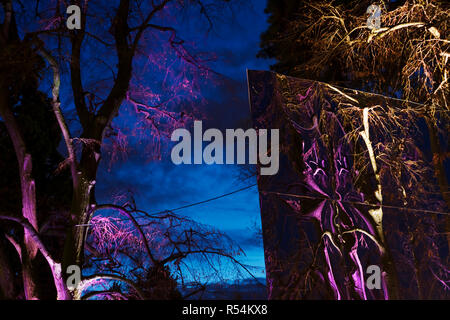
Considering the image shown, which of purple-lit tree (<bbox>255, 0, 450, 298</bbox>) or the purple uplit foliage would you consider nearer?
the purple uplit foliage

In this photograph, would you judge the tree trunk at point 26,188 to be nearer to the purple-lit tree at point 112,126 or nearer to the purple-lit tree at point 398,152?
the purple-lit tree at point 112,126

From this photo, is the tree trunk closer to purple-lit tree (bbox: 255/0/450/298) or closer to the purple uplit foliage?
the purple uplit foliage

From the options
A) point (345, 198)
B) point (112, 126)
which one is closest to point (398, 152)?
point (345, 198)

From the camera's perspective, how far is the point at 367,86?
27.4ft

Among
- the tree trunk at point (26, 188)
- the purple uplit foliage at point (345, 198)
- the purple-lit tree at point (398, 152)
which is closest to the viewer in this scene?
the purple uplit foliage at point (345, 198)

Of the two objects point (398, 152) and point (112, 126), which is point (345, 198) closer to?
point (398, 152)

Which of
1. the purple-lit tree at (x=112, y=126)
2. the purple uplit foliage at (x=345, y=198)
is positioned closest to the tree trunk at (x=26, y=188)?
the purple-lit tree at (x=112, y=126)

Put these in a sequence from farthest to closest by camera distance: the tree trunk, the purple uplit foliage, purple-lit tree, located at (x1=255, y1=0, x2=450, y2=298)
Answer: the tree trunk, purple-lit tree, located at (x1=255, y1=0, x2=450, y2=298), the purple uplit foliage

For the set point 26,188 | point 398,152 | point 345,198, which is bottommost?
point 345,198

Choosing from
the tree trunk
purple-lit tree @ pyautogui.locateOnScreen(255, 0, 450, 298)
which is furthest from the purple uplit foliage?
the tree trunk

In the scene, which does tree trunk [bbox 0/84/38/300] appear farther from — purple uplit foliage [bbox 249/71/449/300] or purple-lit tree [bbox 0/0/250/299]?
purple uplit foliage [bbox 249/71/449/300]

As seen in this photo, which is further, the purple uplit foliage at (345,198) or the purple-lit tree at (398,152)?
the purple-lit tree at (398,152)

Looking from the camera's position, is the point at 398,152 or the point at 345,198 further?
the point at 398,152

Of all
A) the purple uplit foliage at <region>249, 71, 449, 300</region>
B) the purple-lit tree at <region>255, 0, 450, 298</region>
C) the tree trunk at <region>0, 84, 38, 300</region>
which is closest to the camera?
the purple uplit foliage at <region>249, 71, 449, 300</region>
